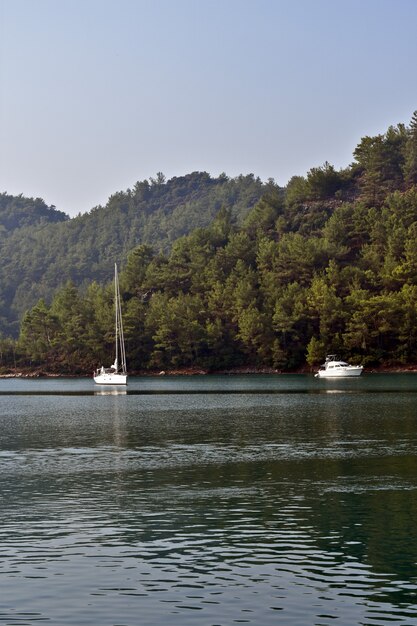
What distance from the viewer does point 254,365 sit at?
576ft

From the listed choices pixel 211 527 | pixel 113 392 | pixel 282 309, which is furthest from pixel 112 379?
pixel 211 527

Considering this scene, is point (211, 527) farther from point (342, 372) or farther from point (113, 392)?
point (342, 372)

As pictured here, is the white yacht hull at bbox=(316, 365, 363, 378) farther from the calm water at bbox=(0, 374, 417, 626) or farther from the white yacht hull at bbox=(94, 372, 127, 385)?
the calm water at bbox=(0, 374, 417, 626)

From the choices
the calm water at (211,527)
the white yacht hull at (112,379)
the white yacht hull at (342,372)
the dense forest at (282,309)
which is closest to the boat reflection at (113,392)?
the white yacht hull at (112,379)

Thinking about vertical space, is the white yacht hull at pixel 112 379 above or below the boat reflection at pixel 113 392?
above

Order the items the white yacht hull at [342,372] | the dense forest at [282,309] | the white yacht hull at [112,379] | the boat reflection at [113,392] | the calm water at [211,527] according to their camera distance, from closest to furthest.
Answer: the calm water at [211,527] → the boat reflection at [113,392] → the white yacht hull at [112,379] → the white yacht hull at [342,372] → the dense forest at [282,309]

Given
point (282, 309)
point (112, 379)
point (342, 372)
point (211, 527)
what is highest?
point (282, 309)

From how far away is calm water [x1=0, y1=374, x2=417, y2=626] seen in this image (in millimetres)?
20141

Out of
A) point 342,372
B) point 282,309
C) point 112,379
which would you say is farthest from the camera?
point 282,309

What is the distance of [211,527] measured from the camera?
27.8m

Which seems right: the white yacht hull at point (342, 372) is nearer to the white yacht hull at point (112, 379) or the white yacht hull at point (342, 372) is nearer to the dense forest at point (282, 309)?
the dense forest at point (282, 309)

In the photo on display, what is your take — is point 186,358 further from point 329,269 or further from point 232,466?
point 232,466

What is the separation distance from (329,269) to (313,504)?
140 metres

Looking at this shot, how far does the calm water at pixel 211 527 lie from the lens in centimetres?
2014
